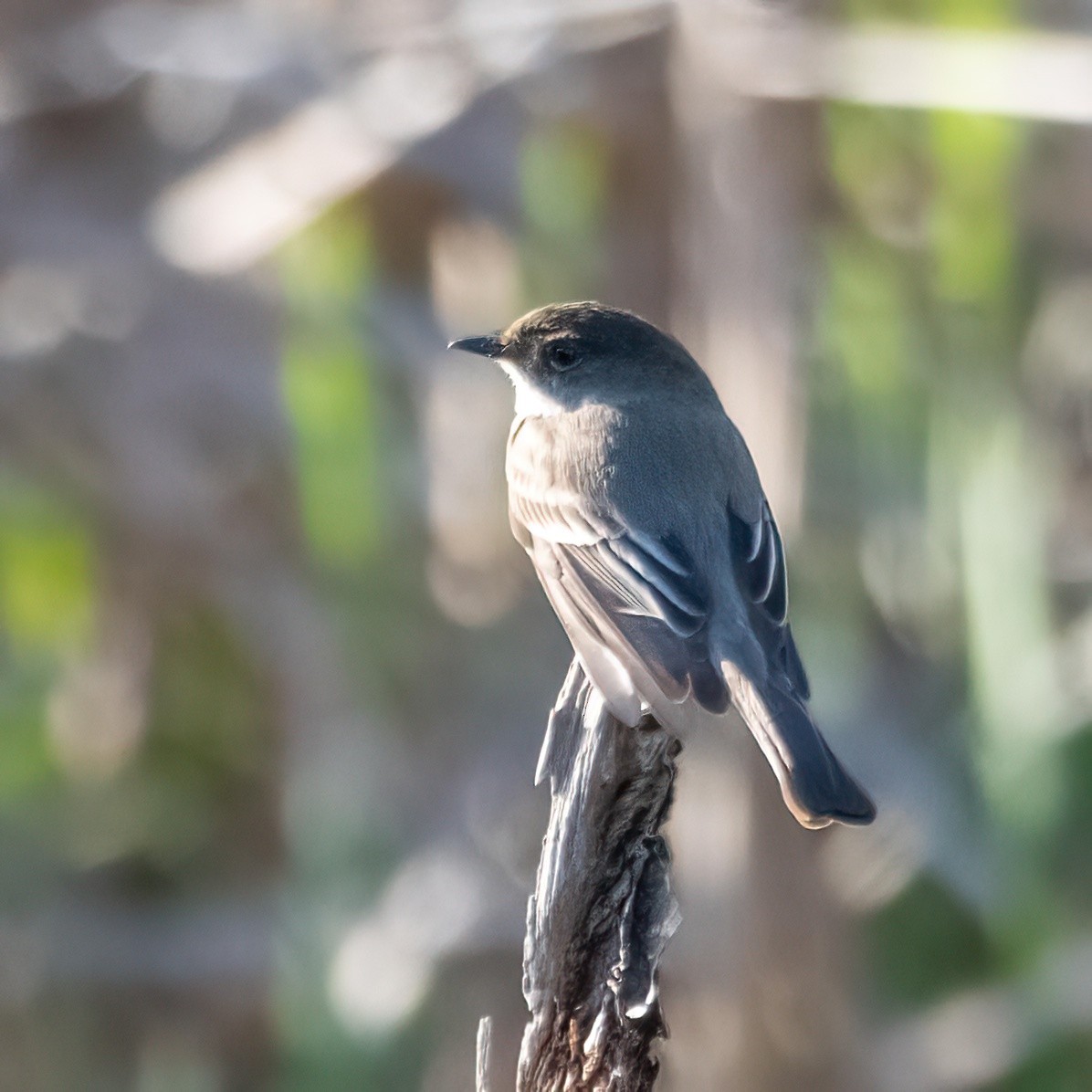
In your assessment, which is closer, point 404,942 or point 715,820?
point 715,820

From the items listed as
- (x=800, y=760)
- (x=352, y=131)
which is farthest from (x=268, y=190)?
(x=800, y=760)

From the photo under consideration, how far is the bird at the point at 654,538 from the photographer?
2400 mm

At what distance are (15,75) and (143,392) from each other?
1106 mm

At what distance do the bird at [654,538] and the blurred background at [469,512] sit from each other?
73 cm

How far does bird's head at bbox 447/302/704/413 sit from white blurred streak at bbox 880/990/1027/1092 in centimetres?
195

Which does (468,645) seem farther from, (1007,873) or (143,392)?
(1007,873)

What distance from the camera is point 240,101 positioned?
15.5 feet

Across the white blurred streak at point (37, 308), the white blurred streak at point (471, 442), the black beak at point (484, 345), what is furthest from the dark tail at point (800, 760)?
the white blurred streak at point (37, 308)

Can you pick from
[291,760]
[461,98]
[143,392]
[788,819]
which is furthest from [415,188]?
[788,819]

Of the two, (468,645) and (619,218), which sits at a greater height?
(619,218)

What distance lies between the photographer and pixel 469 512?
4406mm

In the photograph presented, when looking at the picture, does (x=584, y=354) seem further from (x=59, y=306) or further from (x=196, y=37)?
(x=59, y=306)

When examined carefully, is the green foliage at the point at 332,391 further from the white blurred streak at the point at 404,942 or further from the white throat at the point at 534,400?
the white blurred streak at the point at 404,942

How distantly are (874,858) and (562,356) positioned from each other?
5.44 ft
